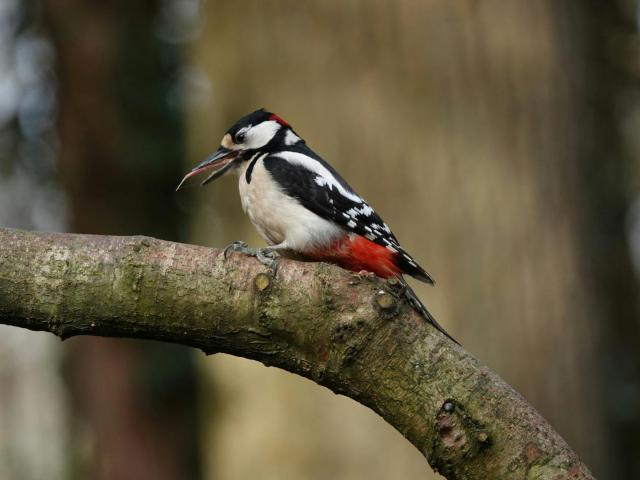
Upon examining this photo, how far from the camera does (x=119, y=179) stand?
7125 mm

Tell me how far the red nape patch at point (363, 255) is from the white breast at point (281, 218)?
36 millimetres

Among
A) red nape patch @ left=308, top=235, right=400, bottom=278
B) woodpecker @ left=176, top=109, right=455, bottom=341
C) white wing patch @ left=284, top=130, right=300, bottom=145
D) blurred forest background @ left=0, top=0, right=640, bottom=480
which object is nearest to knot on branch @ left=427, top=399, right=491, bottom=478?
woodpecker @ left=176, top=109, right=455, bottom=341

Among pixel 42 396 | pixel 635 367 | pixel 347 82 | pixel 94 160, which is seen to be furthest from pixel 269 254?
pixel 42 396

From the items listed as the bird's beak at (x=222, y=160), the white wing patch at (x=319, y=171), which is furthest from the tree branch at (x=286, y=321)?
the bird's beak at (x=222, y=160)

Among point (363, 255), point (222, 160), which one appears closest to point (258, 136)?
point (222, 160)

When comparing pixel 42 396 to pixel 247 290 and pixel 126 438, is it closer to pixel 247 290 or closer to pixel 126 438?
pixel 126 438

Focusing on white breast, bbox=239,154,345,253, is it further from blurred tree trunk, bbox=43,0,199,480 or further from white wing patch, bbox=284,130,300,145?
blurred tree trunk, bbox=43,0,199,480

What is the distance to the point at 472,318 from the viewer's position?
4.63 m

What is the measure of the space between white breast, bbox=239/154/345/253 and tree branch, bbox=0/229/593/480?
1.12 m

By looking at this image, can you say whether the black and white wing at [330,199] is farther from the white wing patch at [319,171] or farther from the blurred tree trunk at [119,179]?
the blurred tree trunk at [119,179]

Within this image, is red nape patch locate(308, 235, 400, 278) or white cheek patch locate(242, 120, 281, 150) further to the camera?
white cheek patch locate(242, 120, 281, 150)

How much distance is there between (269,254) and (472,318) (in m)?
2.45

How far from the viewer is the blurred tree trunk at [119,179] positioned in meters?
7.00

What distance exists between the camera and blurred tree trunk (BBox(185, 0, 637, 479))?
4.66 metres
